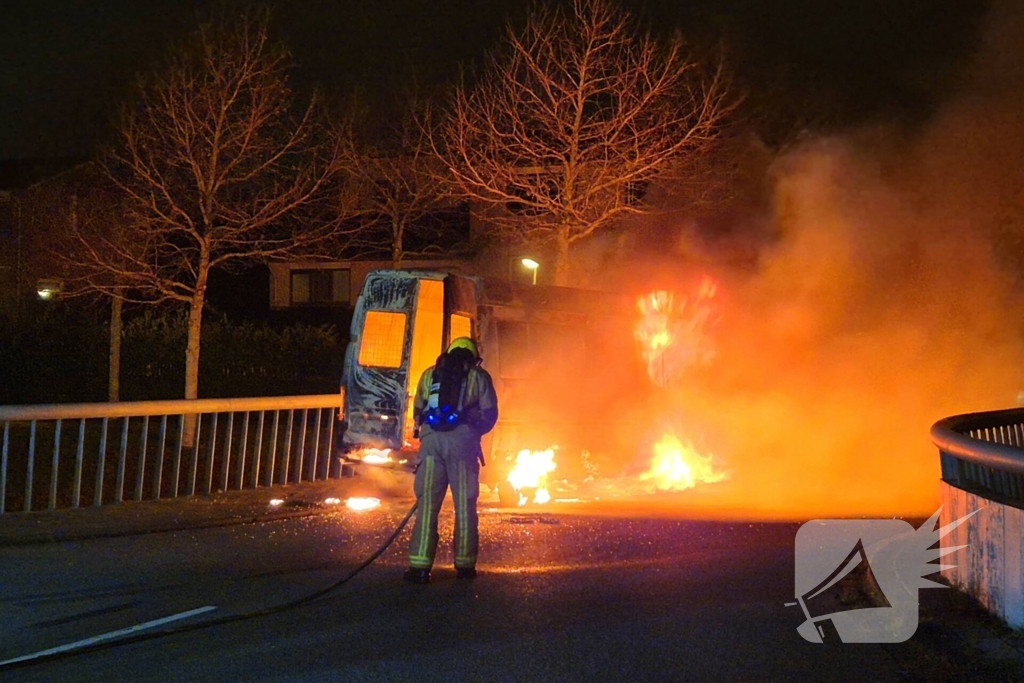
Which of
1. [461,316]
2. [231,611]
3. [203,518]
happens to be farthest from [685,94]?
[231,611]

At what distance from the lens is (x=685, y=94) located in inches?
653

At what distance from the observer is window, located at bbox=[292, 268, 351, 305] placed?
3509 centimetres

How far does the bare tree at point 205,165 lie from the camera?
50.0ft

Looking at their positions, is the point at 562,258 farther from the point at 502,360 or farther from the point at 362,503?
the point at 362,503

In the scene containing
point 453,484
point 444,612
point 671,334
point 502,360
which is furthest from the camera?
point 671,334

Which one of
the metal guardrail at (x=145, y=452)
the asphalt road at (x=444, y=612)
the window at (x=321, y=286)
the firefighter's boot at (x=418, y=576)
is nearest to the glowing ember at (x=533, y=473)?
the asphalt road at (x=444, y=612)

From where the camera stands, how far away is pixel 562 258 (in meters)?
17.7

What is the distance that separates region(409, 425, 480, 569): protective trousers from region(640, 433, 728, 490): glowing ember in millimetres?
6122

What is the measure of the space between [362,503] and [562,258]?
7.63 m

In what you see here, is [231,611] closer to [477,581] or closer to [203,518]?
[477,581]

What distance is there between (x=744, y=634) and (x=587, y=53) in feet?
38.3

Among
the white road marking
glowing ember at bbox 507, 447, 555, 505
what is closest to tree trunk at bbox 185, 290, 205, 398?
glowing ember at bbox 507, 447, 555, 505

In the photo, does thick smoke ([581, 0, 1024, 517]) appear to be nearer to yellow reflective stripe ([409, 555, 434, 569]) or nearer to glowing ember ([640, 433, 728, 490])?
glowing ember ([640, 433, 728, 490])

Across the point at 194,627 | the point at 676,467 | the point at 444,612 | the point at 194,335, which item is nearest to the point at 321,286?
the point at 194,335
